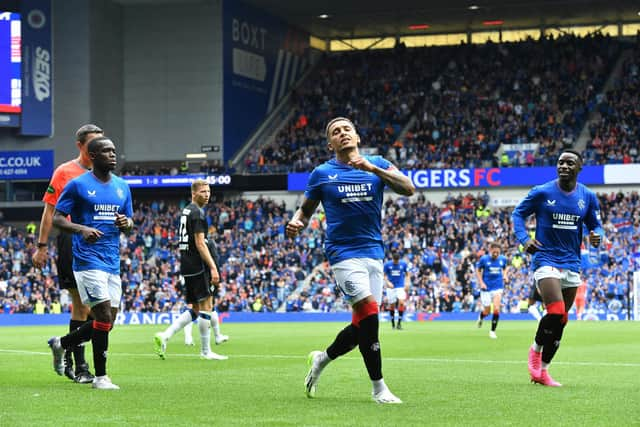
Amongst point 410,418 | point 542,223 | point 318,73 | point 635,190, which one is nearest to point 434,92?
point 318,73

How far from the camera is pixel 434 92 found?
53.9 metres

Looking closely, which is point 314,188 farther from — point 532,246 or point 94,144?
point 532,246

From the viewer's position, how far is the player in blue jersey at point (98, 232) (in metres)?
10.6

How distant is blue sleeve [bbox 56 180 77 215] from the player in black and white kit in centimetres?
479

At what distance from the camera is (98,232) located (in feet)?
34.3

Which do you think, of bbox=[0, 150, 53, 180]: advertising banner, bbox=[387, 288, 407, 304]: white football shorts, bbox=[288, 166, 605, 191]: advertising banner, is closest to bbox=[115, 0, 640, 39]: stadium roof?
bbox=[0, 150, 53, 180]: advertising banner

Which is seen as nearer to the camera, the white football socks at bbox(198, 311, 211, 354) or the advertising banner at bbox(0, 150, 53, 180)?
the white football socks at bbox(198, 311, 211, 354)

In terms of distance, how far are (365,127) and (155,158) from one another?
1049 cm

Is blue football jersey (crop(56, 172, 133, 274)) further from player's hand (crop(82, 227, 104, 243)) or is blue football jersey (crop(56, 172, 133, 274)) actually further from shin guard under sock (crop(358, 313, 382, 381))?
shin guard under sock (crop(358, 313, 382, 381))

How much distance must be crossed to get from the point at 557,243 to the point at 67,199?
16.4 feet

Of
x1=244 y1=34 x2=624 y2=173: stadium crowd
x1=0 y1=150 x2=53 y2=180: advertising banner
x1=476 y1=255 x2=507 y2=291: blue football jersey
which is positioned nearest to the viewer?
x1=476 y1=255 x2=507 y2=291: blue football jersey

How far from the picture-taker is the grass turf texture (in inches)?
326

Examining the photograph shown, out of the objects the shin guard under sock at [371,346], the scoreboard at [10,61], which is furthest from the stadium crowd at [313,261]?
the shin guard under sock at [371,346]

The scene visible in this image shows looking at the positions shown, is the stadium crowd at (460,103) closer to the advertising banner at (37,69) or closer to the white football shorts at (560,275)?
the advertising banner at (37,69)
